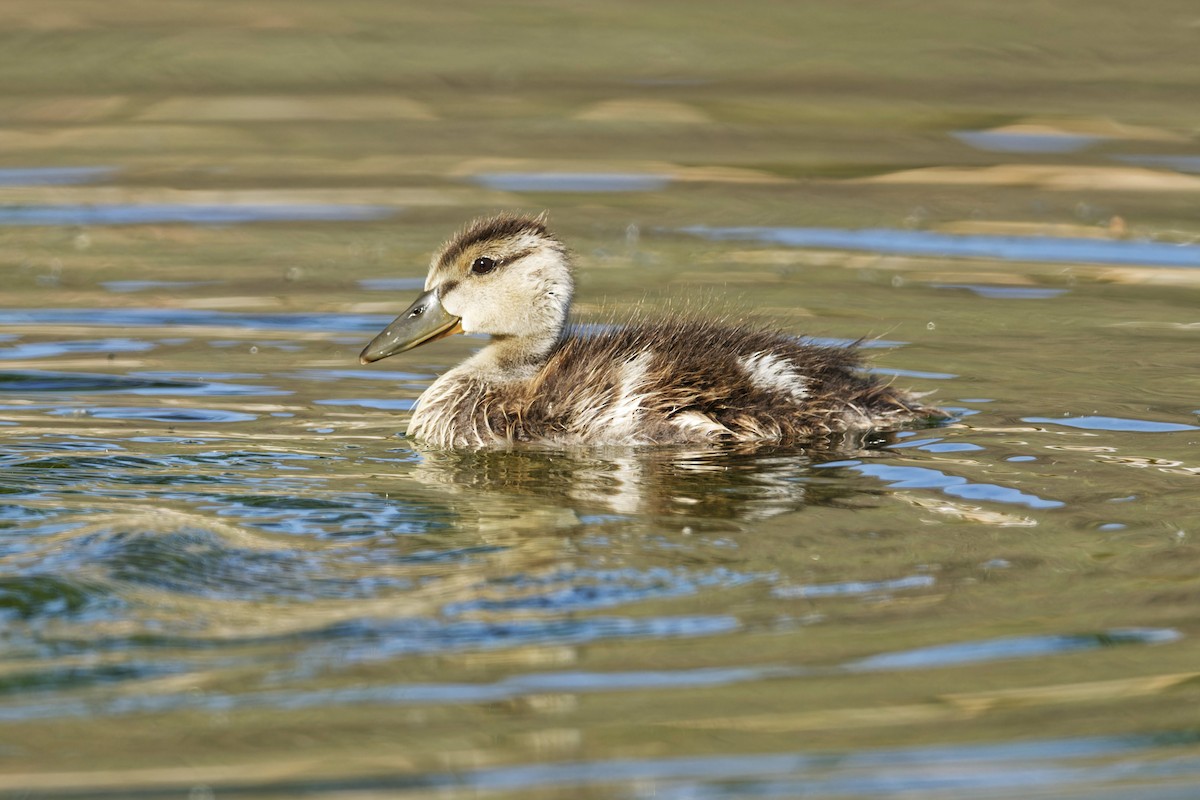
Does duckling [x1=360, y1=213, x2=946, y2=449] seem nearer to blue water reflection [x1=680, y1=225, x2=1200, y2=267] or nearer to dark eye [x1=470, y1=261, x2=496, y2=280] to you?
dark eye [x1=470, y1=261, x2=496, y2=280]

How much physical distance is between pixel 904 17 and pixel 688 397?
9.45 meters

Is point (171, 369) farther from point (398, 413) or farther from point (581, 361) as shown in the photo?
point (581, 361)

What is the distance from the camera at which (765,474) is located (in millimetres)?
6863

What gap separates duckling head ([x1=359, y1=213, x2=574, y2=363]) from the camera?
26.2 ft

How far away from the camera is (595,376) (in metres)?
7.50

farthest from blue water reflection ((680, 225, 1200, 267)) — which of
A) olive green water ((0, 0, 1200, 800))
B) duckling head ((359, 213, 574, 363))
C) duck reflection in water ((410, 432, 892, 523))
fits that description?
duck reflection in water ((410, 432, 892, 523))

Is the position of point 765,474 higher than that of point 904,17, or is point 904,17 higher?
point 904,17

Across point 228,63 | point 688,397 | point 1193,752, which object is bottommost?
point 1193,752

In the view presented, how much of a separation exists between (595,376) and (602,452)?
342 millimetres

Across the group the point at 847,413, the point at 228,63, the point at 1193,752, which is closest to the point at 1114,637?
the point at 1193,752

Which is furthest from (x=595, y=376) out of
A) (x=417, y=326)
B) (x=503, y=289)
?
(x=417, y=326)

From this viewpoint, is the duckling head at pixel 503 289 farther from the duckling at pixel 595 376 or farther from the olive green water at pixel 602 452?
the olive green water at pixel 602 452

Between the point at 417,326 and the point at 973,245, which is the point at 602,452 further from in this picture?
the point at 973,245

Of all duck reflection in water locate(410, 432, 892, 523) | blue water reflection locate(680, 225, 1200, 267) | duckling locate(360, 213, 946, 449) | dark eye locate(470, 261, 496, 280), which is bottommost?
duck reflection in water locate(410, 432, 892, 523)
